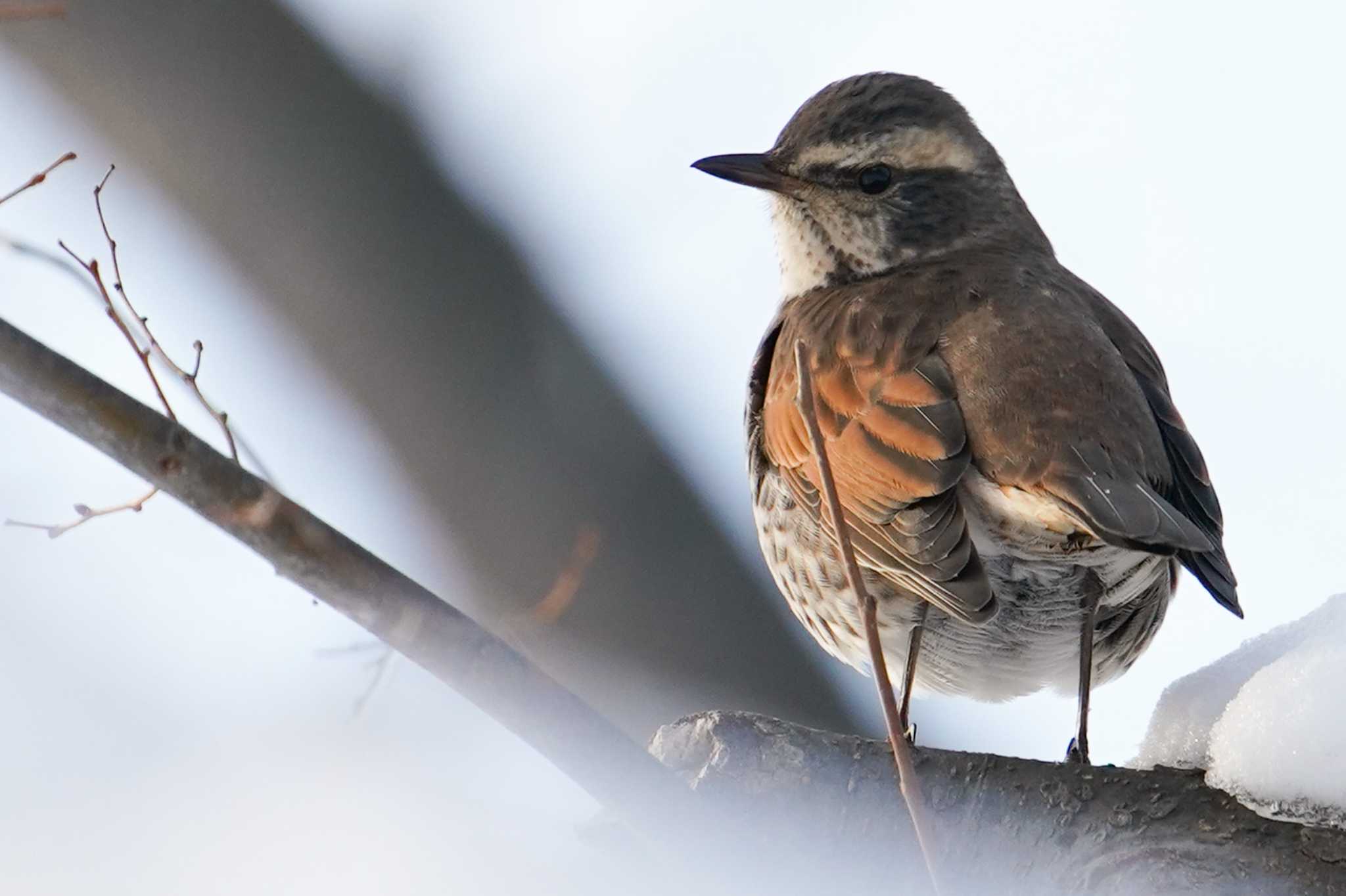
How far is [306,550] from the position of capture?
184 centimetres

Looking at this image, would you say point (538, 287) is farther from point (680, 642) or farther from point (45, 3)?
point (45, 3)

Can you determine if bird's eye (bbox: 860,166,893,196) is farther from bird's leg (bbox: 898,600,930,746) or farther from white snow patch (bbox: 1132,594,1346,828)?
white snow patch (bbox: 1132,594,1346,828)

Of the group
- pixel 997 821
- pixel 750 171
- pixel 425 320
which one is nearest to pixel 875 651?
pixel 997 821

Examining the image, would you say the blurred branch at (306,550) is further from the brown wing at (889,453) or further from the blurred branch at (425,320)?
the blurred branch at (425,320)

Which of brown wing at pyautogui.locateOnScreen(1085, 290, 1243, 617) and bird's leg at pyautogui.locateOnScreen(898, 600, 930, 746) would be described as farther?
bird's leg at pyautogui.locateOnScreen(898, 600, 930, 746)

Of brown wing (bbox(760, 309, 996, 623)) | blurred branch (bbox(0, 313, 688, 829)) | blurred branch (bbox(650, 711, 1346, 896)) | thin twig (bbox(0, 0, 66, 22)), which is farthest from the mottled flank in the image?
thin twig (bbox(0, 0, 66, 22))

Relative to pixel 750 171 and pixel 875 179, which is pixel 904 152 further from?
pixel 750 171

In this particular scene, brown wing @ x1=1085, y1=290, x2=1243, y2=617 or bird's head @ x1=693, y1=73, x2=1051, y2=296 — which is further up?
bird's head @ x1=693, y1=73, x2=1051, y2=296

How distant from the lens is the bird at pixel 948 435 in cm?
352

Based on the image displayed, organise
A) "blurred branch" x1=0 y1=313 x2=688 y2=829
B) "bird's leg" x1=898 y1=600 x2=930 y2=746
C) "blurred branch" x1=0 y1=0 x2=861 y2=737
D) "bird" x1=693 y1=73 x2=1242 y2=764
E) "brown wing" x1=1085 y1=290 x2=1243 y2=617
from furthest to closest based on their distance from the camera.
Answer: "blurred branch" x1=0 y1=0 x2=861 y2=737
"bird's leg" x1=898 y1=600 x2=930 y2=746
"bird" x1=693 y1=73 x2=1242 y2=764
"brown wing" x1=1085 y1=290 x2=1243 y2=617
"blurred branch" x1=0 y1=313 x2=688 y2=829

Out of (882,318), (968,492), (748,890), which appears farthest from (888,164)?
(748,890)

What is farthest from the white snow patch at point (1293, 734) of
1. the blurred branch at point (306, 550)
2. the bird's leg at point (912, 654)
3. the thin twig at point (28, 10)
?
the thin twig at point (28, 10)

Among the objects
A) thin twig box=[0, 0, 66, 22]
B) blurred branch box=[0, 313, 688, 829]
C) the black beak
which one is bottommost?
blurred branch box=[0, 313, 688, 829]

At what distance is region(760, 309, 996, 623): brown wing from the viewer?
11.5 feet
